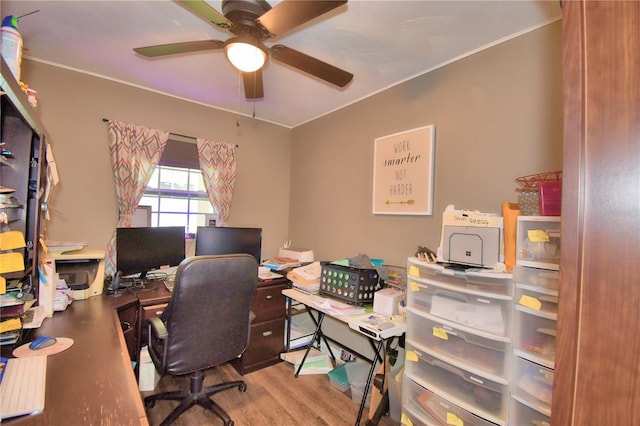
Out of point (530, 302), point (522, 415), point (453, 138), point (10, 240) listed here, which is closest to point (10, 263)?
point (10, 240)

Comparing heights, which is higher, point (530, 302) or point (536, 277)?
point (536, 277)

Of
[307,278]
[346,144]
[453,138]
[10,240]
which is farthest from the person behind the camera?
[346,144]

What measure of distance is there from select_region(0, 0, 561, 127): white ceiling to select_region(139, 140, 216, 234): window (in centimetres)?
67

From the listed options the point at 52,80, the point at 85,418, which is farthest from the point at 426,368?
the point at 52,80

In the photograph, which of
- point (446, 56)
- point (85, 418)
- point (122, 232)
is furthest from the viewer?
point (122, 232)

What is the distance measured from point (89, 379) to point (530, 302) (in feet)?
5.94

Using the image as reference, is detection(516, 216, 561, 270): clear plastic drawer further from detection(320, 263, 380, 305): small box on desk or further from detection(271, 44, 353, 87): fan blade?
detection(271, 44, 353, 87): fan blade

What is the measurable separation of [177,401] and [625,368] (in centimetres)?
244

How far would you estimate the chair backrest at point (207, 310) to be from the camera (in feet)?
5.03

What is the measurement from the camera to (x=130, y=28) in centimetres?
176

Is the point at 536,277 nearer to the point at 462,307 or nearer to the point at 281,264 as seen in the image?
the point at 462,307

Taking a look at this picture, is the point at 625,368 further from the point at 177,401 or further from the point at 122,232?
the point at 122,232

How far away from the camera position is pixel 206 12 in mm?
1256

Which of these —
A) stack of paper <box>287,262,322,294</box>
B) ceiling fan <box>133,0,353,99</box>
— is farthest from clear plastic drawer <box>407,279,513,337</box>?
ceiling fan <box>133,0,353,99</box>
